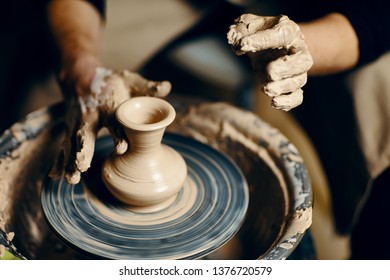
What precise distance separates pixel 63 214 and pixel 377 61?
1.31 m

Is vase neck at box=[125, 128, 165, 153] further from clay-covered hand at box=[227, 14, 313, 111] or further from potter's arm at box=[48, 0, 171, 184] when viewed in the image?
clay-covered hand at box=[227, 14, 313, 111]

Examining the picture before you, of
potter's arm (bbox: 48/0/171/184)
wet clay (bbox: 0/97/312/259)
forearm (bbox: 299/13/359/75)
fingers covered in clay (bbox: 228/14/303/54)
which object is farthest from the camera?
forearm (bbox: 299/13/359/75)

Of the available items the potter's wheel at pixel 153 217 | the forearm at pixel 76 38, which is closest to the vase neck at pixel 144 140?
the potter's wheel at pixel 153 217

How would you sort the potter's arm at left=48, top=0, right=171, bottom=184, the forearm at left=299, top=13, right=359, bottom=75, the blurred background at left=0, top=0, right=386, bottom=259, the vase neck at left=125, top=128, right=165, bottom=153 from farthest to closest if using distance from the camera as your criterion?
the blurred background at left=0, top=0, right=386, bottom=259, the forearm at left=299, top=13, right=359, bottom=75, the potter's arm at left=48, top=0, right=171, bottom=184, the vase neck at left=125, top=128, right=165, bottom=153

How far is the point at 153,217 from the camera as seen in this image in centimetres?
139

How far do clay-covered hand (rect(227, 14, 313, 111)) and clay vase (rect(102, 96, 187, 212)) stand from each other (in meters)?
0.30

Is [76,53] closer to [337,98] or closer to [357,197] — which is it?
[337,98]

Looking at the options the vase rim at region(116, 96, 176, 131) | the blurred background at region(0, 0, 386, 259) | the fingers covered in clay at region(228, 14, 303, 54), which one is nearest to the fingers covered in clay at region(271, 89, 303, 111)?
the fingers covered in clay at region(228, 14, 303, 54)

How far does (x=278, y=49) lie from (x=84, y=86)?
0.73 metres

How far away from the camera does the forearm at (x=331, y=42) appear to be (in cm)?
163

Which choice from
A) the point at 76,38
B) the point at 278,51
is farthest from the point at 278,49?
the point at 76,38

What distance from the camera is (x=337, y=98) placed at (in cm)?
210

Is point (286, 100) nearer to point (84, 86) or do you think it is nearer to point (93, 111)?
point (93, 111)

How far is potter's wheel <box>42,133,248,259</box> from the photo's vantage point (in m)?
1.29
